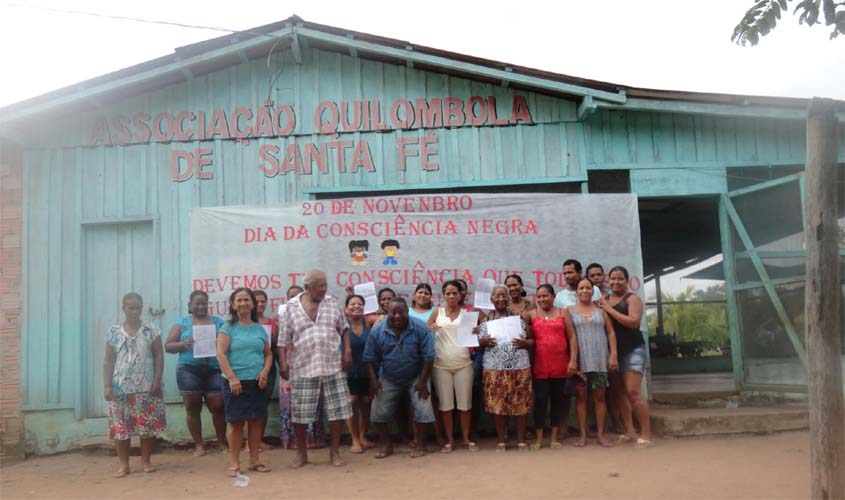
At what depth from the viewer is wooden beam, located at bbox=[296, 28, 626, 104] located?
24.9 ft

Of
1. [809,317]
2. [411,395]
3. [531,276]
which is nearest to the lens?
[809,317]

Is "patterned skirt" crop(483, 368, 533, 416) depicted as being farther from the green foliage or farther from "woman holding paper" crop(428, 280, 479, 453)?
the green foliage

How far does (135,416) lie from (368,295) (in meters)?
2.46

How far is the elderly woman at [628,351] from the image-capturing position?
640cm

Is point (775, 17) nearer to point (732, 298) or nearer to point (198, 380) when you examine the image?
point (732, 298)

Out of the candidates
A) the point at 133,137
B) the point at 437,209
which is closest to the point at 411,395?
the point at 437,209

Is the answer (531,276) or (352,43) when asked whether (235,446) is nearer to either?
(531,276)

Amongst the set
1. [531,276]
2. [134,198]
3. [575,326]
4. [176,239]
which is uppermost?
[134,198]

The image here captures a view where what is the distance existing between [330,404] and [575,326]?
7.56 feet

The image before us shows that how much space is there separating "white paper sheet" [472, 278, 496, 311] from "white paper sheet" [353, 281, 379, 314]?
3.37ft

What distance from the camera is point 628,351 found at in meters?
6.54

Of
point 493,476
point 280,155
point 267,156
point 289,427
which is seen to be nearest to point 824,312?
point 493,476

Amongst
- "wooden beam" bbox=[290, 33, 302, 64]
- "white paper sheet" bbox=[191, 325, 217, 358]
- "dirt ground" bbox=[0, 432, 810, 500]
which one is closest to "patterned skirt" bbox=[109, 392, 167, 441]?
"dirt ground" bbox=[0, 432, 810, 500]

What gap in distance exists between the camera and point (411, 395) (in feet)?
21.5
